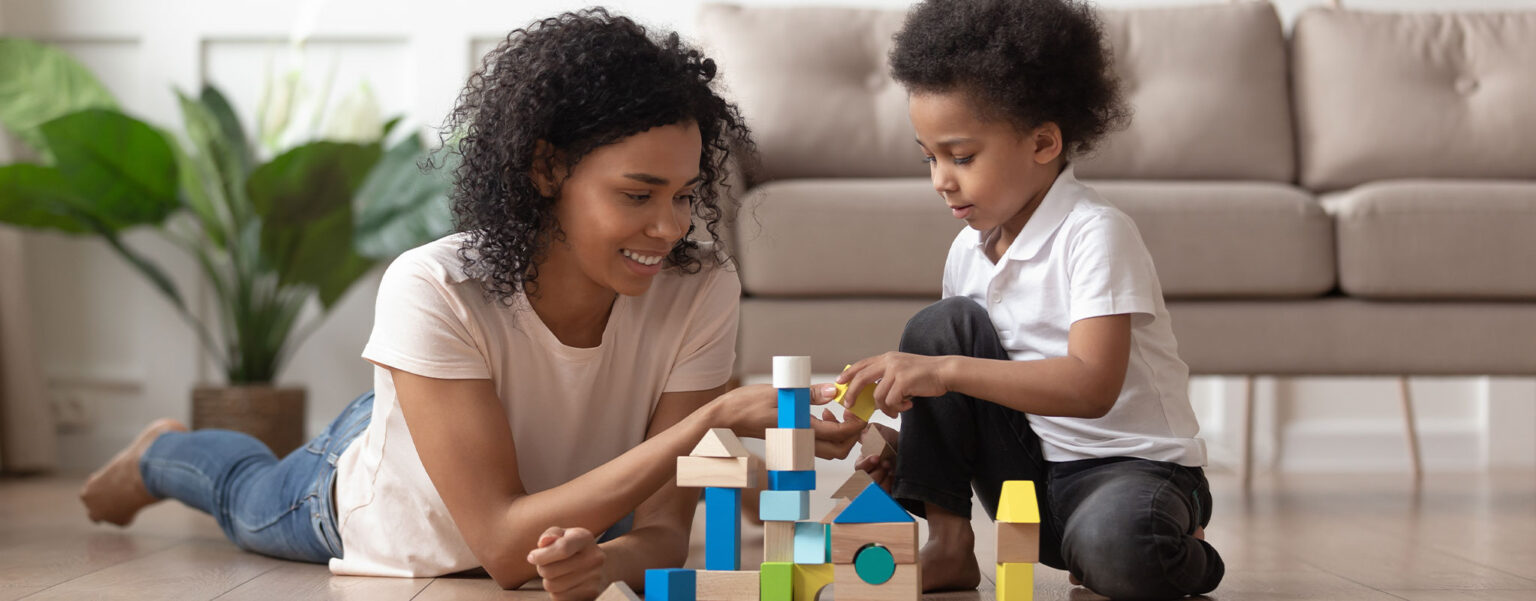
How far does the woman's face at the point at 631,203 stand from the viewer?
4.00ft

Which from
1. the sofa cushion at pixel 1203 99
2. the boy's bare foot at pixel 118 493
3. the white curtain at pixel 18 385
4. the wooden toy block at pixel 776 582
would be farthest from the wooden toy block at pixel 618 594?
the white curtain at pixel 18 385

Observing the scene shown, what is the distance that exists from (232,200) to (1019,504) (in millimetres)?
2175

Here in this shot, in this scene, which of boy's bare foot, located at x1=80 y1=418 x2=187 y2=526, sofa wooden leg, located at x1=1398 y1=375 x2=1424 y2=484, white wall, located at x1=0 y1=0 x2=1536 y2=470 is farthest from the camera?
white wall, located at x1=0 y1=0 x2=1536 y2=470

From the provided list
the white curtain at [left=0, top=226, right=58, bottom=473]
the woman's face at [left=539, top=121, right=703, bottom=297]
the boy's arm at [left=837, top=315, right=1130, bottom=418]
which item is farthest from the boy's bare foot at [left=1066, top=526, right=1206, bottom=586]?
the white curtain at [left=0, top=226, right=58, bottom=473]

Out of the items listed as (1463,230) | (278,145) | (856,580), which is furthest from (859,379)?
(278,145)

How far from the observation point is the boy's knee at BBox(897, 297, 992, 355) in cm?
133

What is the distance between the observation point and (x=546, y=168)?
126 cm

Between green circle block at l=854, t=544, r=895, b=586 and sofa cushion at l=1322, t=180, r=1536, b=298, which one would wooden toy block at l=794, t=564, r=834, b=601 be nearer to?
green circle block at l=854, t=544, r=895, b=586

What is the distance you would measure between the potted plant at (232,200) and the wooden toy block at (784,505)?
1717mm

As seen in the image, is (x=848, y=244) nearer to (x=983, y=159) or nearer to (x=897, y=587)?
(x=983, y=159)

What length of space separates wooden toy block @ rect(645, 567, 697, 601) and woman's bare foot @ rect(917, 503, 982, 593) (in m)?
0.30

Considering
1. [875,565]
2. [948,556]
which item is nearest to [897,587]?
[875,565]

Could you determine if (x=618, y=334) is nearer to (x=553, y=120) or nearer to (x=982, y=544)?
(x=553, y=120)

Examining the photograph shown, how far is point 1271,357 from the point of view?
2088 millimetres
